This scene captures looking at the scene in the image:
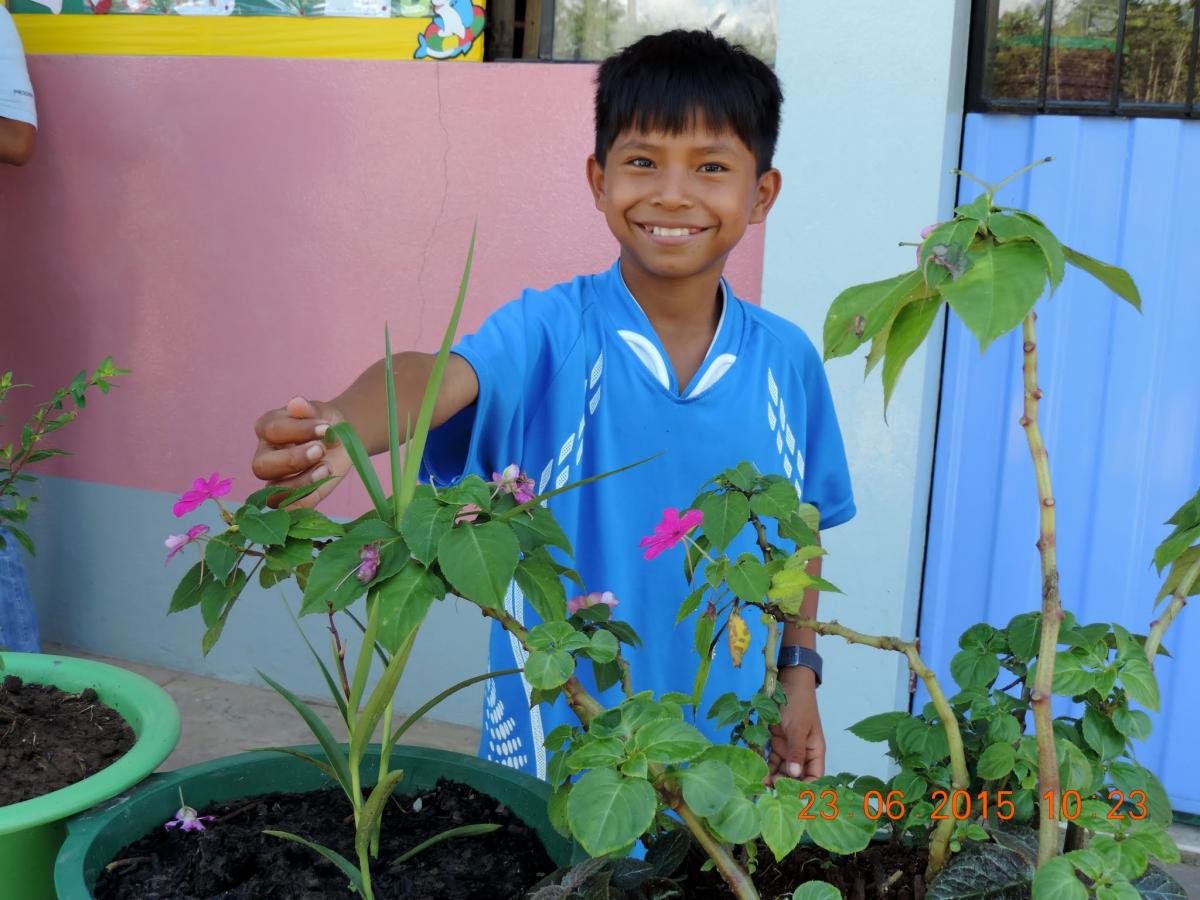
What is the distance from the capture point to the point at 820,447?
66.5 inches

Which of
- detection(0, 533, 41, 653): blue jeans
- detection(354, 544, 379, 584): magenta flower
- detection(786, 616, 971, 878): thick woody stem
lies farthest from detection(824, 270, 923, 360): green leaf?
detection(0, 533, 41, 653): blue jeans

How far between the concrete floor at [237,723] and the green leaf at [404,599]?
247cm

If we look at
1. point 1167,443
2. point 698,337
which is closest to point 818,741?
point 698,337

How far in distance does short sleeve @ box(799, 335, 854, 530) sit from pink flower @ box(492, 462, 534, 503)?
0.70 meters

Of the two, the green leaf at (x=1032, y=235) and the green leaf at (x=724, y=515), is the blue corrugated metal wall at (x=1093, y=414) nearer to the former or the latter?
the green leaf at (x=724, y=515)

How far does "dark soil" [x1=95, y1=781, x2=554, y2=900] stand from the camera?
3.68 feet

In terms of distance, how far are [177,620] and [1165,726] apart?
2733mm

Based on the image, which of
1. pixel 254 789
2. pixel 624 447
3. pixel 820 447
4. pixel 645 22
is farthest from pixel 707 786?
pixel 645 22

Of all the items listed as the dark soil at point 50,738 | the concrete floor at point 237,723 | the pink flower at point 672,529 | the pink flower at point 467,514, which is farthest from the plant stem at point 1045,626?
the concrete floor at point 237,723

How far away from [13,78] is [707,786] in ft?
10.4

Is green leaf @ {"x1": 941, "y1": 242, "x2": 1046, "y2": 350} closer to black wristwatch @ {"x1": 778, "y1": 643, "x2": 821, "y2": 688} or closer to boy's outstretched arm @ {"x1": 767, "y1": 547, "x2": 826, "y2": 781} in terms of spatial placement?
boy's outstretched arm @ {"x1": 767, "y1": 547, "x2": 826, "y2": 781}

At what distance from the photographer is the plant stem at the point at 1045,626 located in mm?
791

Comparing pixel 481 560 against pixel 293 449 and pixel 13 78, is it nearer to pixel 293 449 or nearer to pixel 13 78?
pixel 293 449

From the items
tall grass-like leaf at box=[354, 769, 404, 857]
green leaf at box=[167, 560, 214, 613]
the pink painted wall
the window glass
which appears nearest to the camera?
green leaf at box=[167, 560, 214, 613]
